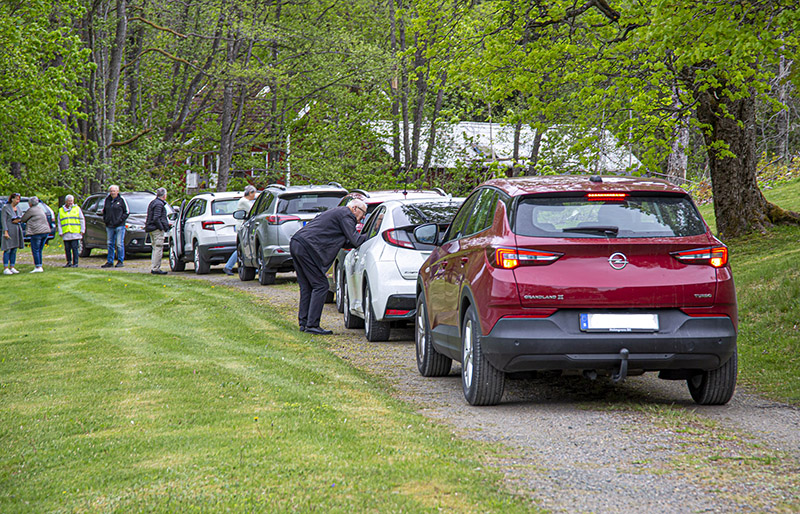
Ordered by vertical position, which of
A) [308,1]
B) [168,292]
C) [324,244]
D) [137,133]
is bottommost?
[168,292]

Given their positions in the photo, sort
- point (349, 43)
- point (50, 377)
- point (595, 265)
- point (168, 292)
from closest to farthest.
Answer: point (595, 265) → point (50, 377) → point (168, 292) → point (349, 43)

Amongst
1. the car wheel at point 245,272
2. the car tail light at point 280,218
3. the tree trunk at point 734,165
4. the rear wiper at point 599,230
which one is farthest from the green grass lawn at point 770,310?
the car wheel at point 245,272

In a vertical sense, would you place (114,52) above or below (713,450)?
above

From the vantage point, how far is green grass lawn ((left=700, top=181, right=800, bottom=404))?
29.2 ft

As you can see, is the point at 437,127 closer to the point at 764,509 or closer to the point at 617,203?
the point at 617,203

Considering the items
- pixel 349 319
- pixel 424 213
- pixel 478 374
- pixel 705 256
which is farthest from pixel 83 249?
pixel 705 256

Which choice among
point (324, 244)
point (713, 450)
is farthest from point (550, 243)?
point (324, 244)

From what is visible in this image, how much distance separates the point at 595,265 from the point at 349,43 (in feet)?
95.8

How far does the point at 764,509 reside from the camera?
14.8ft

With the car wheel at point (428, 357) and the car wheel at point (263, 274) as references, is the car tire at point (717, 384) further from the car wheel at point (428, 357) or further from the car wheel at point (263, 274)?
the car wheel at point (263, 274)

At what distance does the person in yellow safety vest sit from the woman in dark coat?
1.11 meters

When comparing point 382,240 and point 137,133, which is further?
point 137,133

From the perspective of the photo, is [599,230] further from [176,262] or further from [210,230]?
[176,262]

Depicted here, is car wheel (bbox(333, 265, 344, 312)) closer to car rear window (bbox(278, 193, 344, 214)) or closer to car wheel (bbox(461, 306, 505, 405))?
car rear window (bbox(278, 193, 344, 214))
